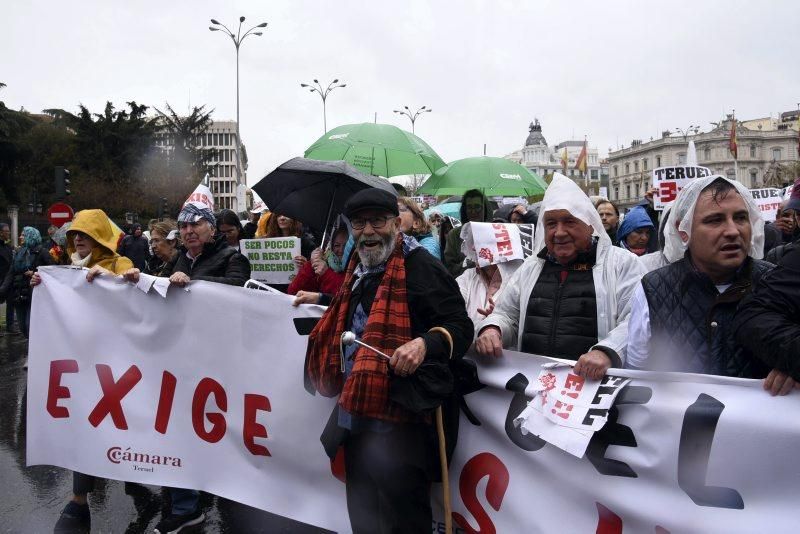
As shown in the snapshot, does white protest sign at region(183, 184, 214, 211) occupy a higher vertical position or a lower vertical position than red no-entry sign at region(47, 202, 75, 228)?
lower

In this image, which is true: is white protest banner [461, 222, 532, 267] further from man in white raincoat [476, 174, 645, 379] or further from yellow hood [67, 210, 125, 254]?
yellow hood [67, 210, 125, 254]

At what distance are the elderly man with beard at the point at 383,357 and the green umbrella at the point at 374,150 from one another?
4.17 meters

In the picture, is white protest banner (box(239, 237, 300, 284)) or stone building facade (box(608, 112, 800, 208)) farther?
stone building facade (box(608, 112, 800, 208))

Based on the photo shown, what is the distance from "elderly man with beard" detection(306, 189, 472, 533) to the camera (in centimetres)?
259

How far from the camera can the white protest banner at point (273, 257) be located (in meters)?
4.62

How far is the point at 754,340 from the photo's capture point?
2035 mm

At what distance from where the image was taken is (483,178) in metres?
7.78

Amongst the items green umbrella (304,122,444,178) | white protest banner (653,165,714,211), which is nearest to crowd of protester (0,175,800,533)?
white protest banner (653,165,714,211)

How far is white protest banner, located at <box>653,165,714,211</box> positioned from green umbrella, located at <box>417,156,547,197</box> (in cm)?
259

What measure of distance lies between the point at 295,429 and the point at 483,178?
199 inches

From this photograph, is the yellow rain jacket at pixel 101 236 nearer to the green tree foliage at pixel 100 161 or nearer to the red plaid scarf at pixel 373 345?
the red plaid scarf at pixel 373 345

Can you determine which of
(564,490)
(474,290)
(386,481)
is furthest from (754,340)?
(474,290)

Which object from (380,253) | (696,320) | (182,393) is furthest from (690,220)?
(182,393)

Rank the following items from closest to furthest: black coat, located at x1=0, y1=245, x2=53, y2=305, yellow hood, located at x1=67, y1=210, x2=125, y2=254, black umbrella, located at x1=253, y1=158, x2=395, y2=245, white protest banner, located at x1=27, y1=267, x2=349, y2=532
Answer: white protest banner, located at x1=27, y1=267, x2=349, y2=532 → yellow hood, located at x1=67, y1=210, x2=125, y2=254 → black umbrella, located at x1=253, y1=158, x2=395, y2=245 → black coat, located at x1=0, y1=245, x2=53, y2=305
